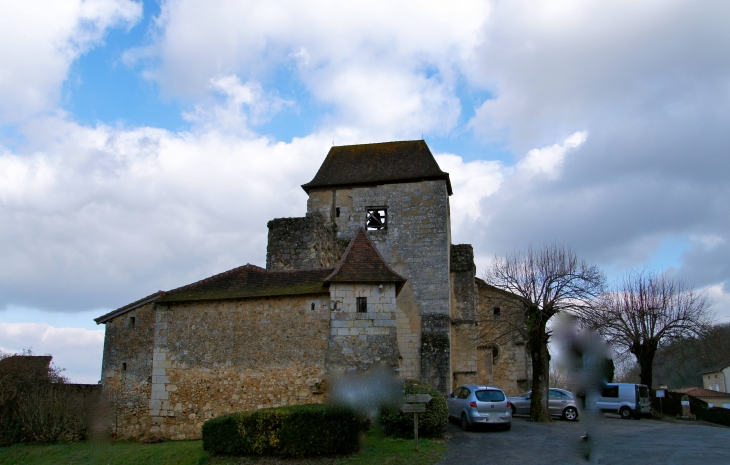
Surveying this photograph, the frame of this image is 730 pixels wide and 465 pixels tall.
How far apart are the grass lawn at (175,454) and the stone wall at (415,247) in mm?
8403

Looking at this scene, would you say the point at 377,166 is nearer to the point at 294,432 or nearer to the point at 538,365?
the point at 538,365

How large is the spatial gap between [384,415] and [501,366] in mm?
15092

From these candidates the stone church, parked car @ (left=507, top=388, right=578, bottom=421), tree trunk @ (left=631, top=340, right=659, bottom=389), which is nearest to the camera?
the stone church

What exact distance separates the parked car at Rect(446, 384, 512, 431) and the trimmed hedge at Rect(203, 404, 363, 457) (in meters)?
4.30

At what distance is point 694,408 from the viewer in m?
24.9

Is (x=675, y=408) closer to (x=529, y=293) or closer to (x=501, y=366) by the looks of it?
(x=501, y=366)

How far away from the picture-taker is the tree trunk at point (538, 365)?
17859 mm

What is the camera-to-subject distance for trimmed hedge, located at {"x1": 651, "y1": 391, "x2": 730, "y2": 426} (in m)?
23.2

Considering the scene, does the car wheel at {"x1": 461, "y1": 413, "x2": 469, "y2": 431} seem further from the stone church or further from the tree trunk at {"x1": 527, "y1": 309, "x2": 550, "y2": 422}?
the tree trunk at {"x1": 527, "y1": 309, "x2": 550, "y2": 422}

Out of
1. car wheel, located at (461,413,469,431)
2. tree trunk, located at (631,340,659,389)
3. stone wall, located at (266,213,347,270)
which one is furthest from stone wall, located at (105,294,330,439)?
tree trunk, located at (631,340,659,389)

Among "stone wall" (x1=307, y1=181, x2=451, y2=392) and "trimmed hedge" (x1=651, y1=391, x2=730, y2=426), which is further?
"trimmed hedge" (x1=651, y1=391, x2=730, y2=426)

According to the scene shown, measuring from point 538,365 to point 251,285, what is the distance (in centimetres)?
971

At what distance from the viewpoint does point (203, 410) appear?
15523 mm

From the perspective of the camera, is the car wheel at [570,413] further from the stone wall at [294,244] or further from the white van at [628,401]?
the stone wall at [294,244]
